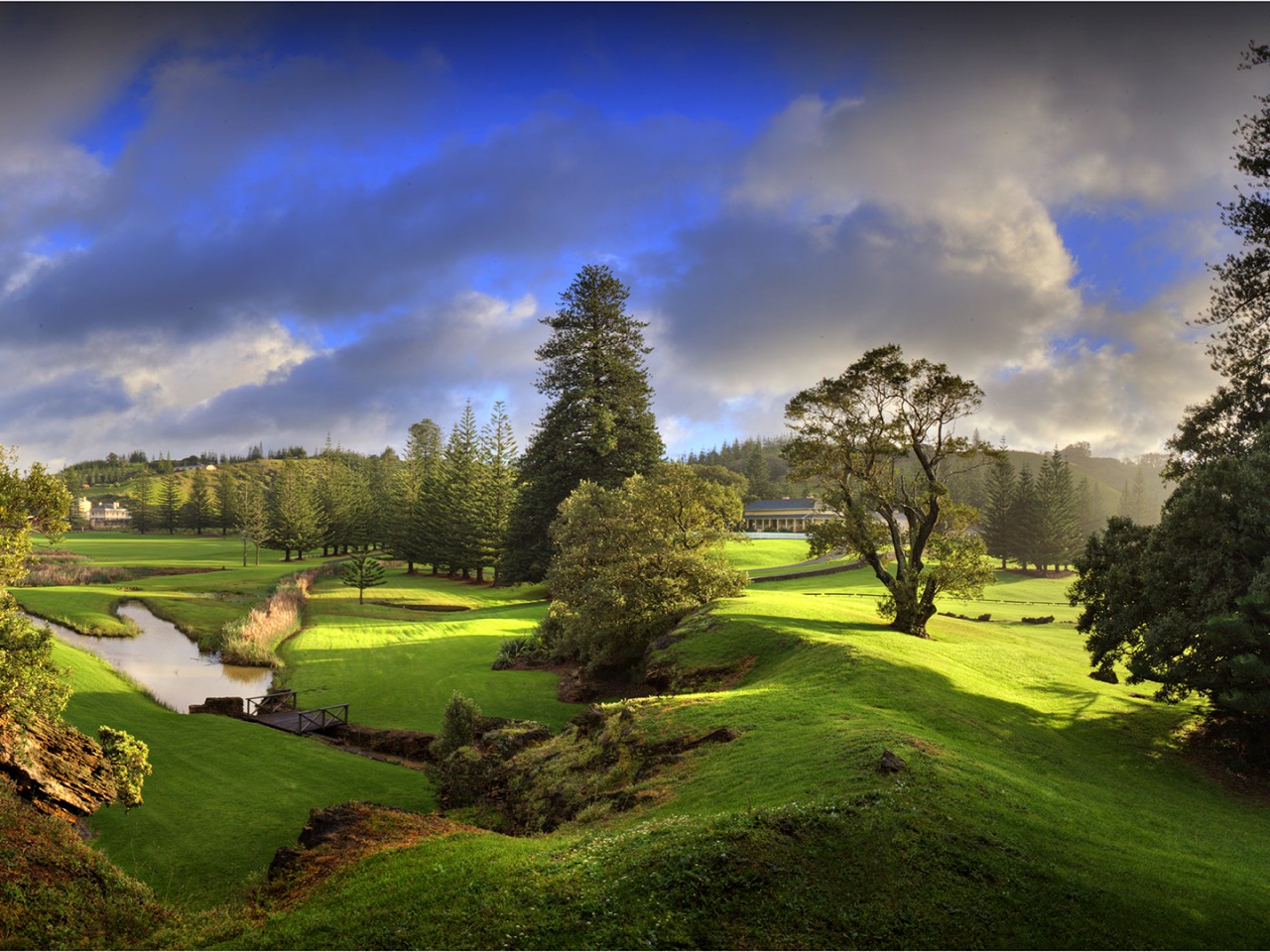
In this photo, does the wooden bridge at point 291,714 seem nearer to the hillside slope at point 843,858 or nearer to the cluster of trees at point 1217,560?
the hillside slope at point 843,858

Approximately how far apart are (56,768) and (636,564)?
17877 mm

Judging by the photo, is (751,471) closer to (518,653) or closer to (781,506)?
(781,506)

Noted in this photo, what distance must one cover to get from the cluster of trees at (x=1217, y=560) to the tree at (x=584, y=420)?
3701 centimetres

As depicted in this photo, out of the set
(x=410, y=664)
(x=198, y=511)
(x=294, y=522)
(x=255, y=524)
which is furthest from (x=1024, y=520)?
(x=198, y=511)

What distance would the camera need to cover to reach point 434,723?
919 inches

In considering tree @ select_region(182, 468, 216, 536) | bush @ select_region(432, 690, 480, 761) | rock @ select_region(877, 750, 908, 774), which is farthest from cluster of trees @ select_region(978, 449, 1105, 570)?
tree @ select_region(182, 468, 216, 536)

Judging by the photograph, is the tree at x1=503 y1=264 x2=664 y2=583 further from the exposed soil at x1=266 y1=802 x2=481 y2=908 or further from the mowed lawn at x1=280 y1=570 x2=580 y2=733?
the exposed soil at x1=266 y1=802 x2=481 y2=908

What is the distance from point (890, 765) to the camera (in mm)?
10164

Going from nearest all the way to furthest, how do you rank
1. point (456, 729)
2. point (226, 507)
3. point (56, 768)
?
point (56, 768) → point (456, 729) → point (226, 507)

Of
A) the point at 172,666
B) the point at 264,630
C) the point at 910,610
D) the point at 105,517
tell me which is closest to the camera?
the point at 910,610

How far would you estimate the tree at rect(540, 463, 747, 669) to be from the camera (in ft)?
86.6

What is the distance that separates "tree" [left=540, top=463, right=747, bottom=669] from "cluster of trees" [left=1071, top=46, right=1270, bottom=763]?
13536 mm

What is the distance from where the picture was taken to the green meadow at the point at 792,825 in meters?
7.10

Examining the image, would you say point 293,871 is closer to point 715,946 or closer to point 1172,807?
point 715,946
